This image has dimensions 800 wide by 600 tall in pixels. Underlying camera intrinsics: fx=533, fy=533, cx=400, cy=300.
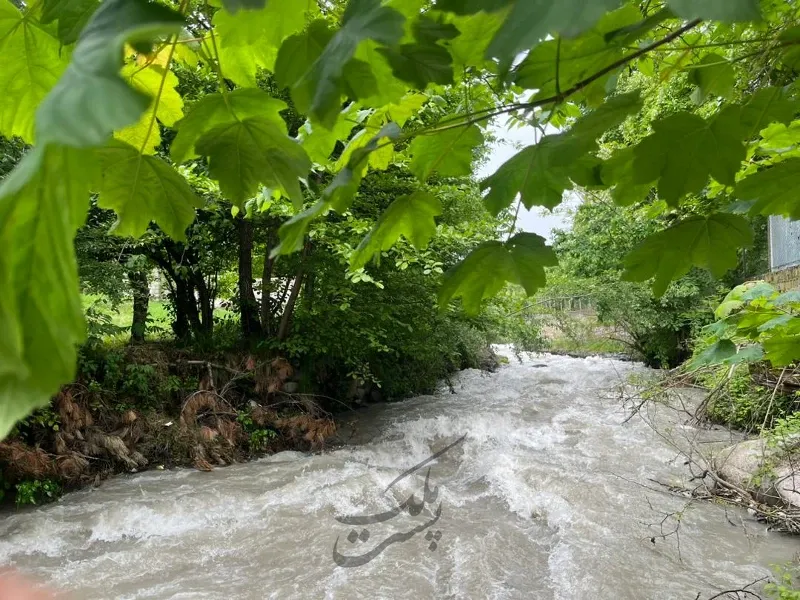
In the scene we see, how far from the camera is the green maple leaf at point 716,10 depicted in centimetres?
24

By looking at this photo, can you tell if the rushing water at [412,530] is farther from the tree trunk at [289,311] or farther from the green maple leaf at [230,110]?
the green maple leaf at [230,110]

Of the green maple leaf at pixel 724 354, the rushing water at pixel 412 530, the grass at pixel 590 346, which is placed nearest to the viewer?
the green maple leaf at pixel 724 354

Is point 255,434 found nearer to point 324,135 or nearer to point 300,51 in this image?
point 324,135

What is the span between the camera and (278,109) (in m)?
0.57

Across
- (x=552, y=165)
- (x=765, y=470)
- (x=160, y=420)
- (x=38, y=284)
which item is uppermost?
(x=552, y=165)

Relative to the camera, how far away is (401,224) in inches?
28.5

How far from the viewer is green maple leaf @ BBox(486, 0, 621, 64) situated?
0.24 m

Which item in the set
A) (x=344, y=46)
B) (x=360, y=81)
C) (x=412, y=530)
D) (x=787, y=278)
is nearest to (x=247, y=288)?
(x=412, y=530)

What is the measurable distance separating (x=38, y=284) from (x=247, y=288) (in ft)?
22.8

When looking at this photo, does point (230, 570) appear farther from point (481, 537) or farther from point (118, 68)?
point (118, 68)

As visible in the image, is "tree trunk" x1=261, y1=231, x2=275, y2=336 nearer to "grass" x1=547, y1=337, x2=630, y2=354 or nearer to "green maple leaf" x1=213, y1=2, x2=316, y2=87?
"green maple leaf" x1=213, y1=2, x2=316, y2=87

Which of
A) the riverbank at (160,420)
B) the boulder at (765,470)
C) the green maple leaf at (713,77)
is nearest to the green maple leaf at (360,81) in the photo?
the green maple leaf at (713,77)

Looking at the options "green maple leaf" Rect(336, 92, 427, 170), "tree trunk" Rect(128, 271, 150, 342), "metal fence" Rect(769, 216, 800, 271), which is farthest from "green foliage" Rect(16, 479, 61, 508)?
"metal fence" Rect(769, 216, 800, 271)

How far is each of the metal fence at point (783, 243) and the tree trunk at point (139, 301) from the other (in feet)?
21.7
